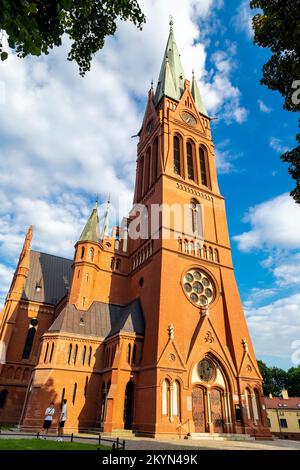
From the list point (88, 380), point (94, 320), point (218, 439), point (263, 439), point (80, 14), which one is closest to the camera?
point (80, 14)

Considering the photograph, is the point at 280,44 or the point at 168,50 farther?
the point at 168,50

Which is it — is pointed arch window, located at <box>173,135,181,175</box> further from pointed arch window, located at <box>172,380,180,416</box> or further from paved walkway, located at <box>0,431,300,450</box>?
paved walkway, located at <box>0,431,300,450</box>

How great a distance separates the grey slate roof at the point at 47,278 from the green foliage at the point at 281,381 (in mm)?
52390

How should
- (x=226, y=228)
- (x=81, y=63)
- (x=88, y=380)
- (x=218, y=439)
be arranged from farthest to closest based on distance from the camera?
(x=226, y=228)
(x=88, y=380)
(x=218, y=439)
(x=81, y=63)

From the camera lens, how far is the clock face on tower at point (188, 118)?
124ft

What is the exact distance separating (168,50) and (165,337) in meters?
43.5

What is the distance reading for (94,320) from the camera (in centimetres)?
2722

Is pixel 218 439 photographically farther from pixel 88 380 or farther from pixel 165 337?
pixel 88 380

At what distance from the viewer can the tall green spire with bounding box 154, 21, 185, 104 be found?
3975cm

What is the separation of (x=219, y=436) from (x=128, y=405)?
633cm

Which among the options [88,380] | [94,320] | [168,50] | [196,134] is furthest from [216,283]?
[168,50]

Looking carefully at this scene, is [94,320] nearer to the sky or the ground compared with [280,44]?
nearer to the ground

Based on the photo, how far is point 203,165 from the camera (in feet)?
119

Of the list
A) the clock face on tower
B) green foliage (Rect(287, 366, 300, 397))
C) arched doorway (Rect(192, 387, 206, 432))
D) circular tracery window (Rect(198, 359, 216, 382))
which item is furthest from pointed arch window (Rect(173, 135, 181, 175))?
green foliage (Rect(287, 366, 300, 397))
